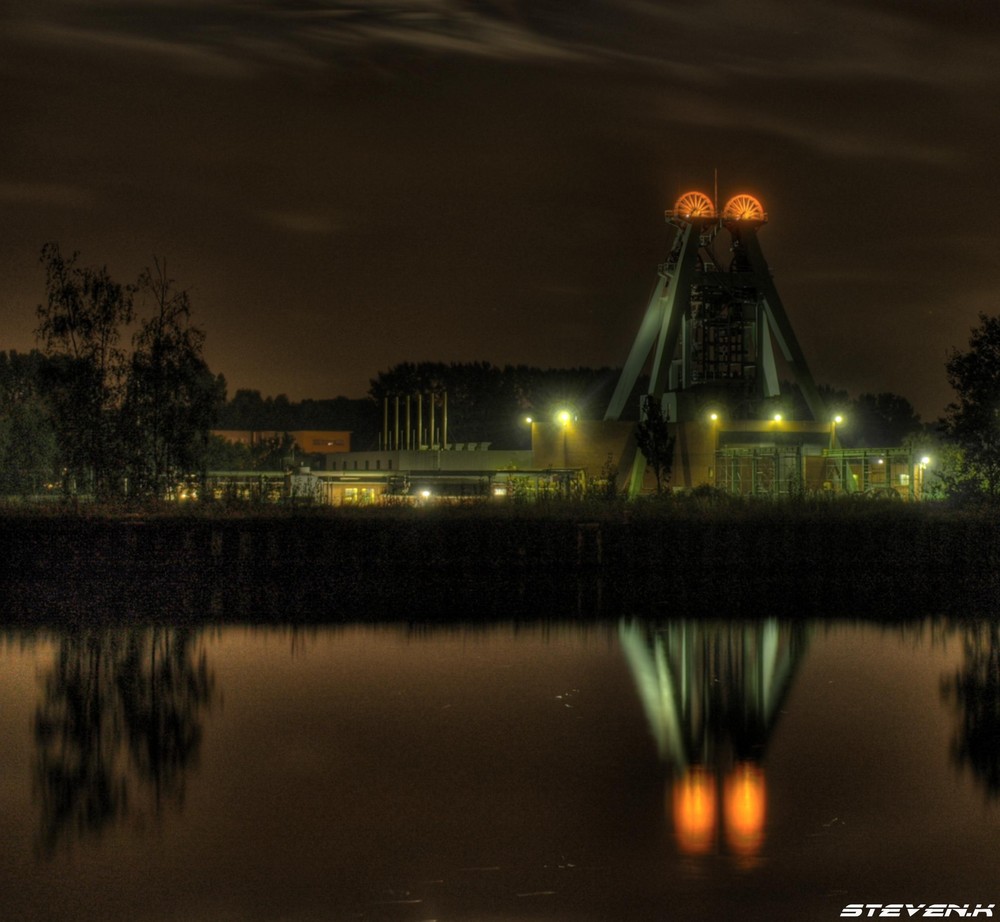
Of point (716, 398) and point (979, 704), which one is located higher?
point (716, 398)

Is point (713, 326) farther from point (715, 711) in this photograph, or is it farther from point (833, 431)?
point (715, 711)

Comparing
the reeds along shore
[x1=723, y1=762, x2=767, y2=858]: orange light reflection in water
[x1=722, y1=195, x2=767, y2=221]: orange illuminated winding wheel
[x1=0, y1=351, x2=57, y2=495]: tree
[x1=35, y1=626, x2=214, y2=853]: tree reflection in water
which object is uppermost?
[x1=722, y1=195, x2=767, y2=221]: orange illuminated winding wheel

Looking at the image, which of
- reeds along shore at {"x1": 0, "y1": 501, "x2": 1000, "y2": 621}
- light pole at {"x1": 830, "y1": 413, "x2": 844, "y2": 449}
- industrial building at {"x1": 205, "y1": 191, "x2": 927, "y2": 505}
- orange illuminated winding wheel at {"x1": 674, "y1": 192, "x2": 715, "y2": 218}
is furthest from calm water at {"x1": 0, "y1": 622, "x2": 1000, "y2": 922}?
orange illuminated winding wheel at {"x1": 674, "y1": 192, "x2": 715, "y2": 218}

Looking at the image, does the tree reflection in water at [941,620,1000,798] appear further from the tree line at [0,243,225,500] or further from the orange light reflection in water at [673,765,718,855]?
the tree line at [0,243,225,500]

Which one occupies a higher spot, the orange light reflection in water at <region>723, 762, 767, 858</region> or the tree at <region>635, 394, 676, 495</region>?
the tree at <region>635, 394, 676, 495</region>

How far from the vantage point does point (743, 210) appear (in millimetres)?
72812

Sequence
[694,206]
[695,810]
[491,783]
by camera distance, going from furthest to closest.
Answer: [694,206]
[491,783]
[695,810]

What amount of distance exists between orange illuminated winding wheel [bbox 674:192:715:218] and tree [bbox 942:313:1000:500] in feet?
130

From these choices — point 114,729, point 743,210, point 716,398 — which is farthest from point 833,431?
point 114,729


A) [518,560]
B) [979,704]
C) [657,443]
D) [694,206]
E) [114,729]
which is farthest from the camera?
[694,206]

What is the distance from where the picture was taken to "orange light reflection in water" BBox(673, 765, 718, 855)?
8.45 m

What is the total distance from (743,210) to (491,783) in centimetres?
6610

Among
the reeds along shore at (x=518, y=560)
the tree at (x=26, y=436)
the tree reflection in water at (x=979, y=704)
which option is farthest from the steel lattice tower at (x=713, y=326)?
the tree reflection in water at (x=979, y=704)

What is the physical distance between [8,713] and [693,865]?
7.17 meters
